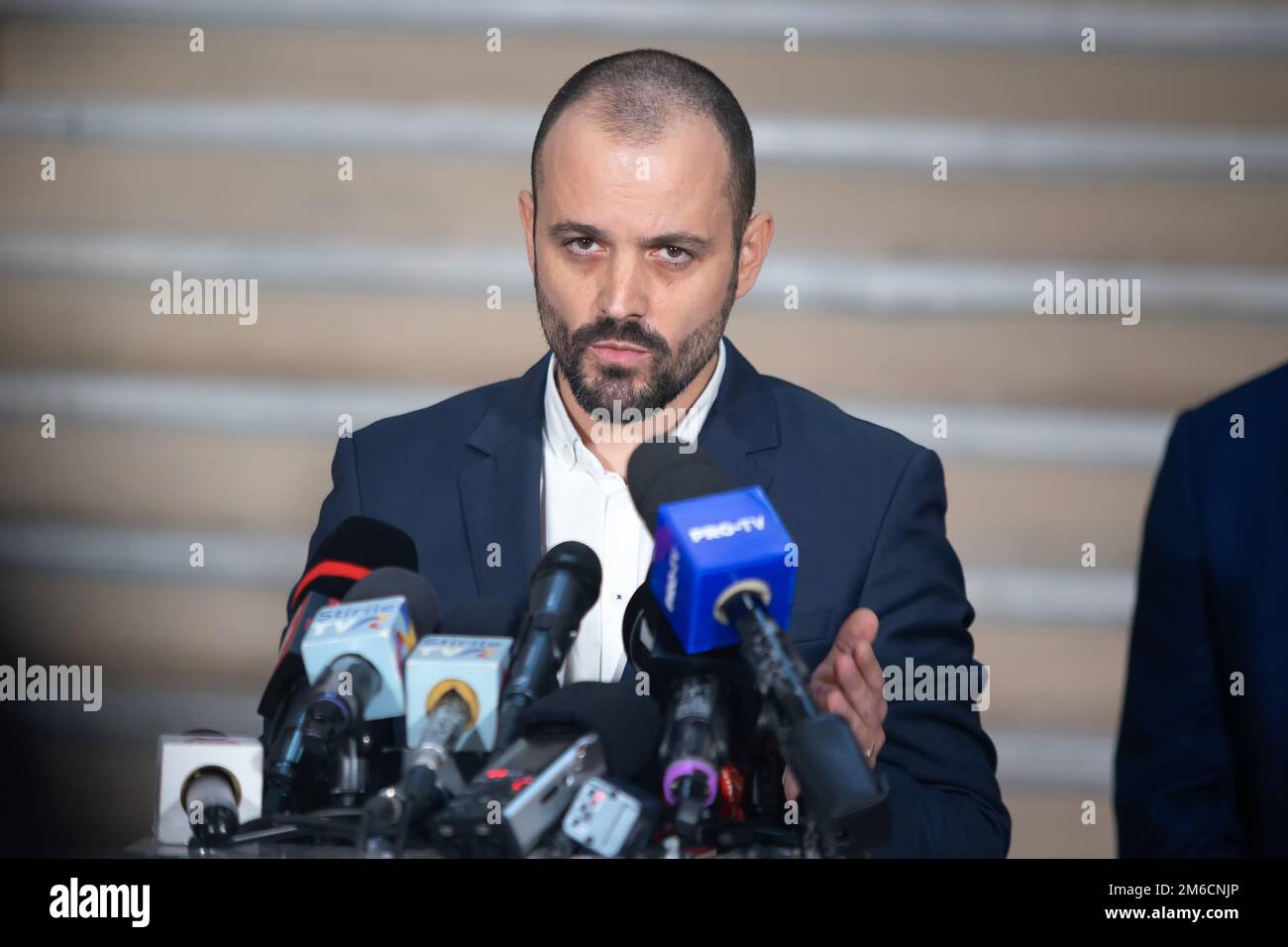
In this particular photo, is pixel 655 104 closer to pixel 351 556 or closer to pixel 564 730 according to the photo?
pixel 351 556

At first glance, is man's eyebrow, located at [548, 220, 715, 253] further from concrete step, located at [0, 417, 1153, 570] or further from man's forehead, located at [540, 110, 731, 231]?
concrete step, located at [0, 417, 1153, 570]

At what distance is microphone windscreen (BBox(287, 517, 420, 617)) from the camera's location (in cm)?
198

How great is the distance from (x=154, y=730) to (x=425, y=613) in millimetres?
1761

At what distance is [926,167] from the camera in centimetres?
325

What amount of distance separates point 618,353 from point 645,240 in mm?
217

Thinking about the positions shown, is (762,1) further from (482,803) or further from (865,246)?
(482,803)

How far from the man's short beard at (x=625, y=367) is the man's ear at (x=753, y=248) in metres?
0.21

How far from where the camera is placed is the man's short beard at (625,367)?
248cm

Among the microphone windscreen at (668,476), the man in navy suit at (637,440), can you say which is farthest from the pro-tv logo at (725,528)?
the man in navy suit at (637,440)

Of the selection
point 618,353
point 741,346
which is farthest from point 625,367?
point 741,346

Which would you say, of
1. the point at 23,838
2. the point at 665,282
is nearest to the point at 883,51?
the point at 665,282

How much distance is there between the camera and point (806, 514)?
2.58m

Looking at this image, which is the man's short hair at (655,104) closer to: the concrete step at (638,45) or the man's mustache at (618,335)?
the man's mustache at (618,335)
